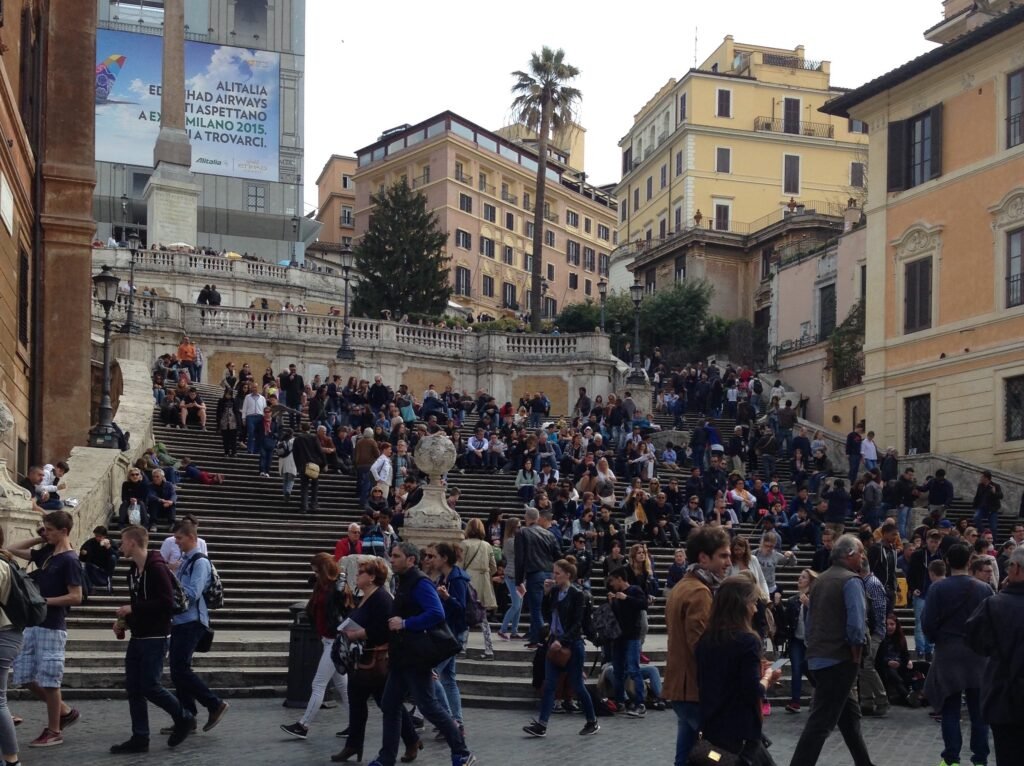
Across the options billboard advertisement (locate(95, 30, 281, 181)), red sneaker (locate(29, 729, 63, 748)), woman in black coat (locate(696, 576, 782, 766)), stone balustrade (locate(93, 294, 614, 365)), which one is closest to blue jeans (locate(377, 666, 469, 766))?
red sneaker (locate(29, 729, 63, 748))

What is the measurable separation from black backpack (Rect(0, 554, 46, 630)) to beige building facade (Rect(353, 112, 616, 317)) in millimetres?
73877

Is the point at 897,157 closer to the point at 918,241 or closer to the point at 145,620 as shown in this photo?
the point at 918,241

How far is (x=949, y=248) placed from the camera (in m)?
33.7

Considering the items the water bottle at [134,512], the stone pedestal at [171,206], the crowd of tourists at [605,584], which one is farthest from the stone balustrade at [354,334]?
the stone pedestal at [171,206]

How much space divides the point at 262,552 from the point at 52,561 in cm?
1025

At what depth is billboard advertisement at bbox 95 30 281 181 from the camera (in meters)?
73.6

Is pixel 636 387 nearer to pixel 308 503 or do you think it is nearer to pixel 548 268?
pixel 308 503

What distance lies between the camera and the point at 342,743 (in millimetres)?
12102

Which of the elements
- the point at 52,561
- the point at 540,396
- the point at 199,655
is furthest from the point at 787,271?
the point at 52,561

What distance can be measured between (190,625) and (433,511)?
799 cm

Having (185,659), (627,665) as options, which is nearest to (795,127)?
(627,665)

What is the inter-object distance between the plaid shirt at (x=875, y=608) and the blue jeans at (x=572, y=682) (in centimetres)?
250

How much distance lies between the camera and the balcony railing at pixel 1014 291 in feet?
104

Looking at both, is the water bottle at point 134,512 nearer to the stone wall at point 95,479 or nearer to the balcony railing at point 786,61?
the stone wall at point 95,479
